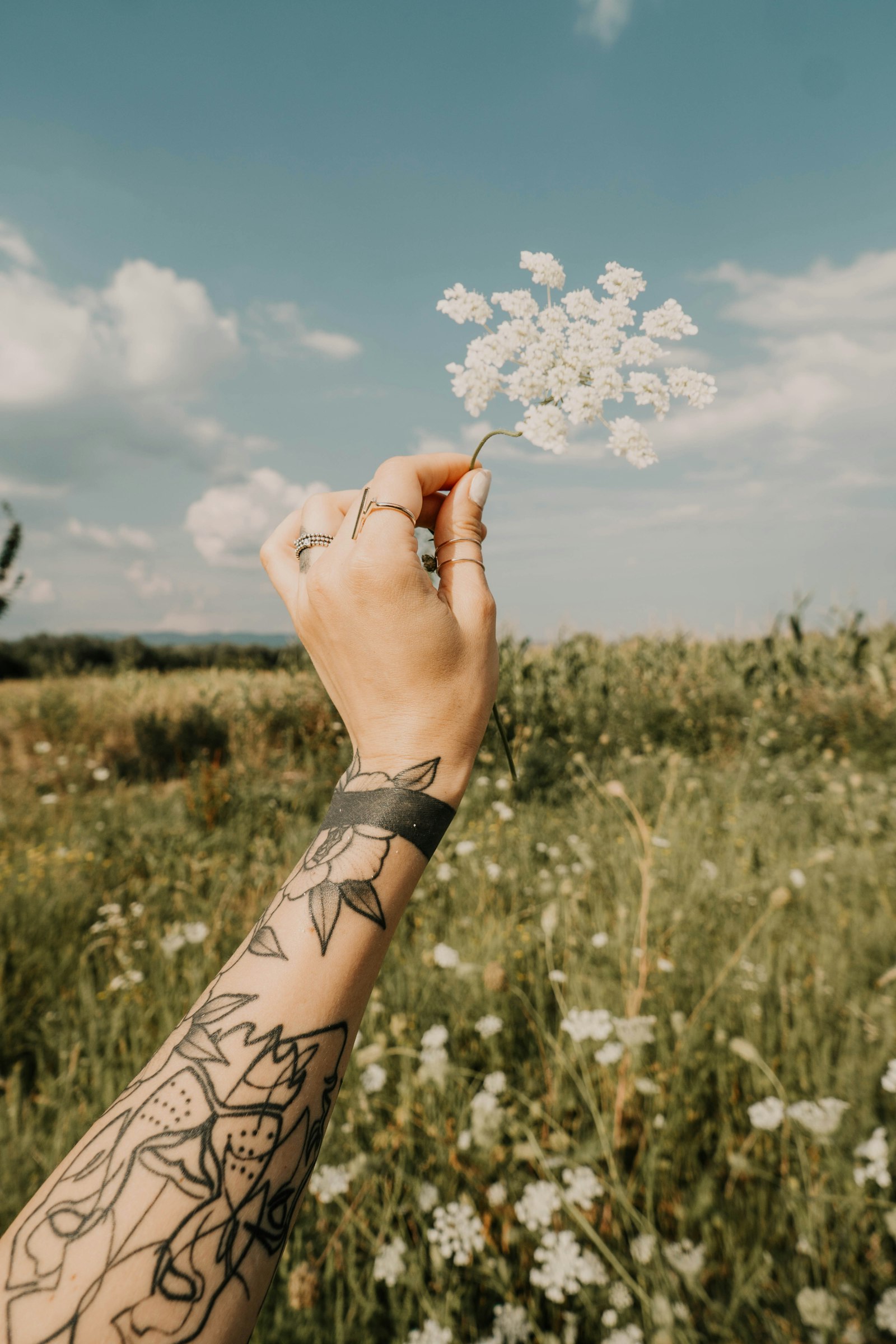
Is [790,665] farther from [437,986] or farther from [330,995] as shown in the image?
[330,995]

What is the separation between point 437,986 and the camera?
2564mm

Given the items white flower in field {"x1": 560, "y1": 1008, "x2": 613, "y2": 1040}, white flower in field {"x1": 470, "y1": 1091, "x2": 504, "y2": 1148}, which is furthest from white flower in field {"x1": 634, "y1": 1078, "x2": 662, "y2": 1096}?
white flower in field {"x1": 470, "y1": 1091, "x2": 504, "y2": 1148}

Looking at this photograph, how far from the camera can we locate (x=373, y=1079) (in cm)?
194

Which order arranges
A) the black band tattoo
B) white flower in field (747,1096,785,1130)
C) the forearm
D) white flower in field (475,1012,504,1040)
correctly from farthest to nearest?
1. white flower in field (475,1012,504,1040)
2. white flower in field (747,1096,785,1130)
3. the black band tattoo
4. the forearm

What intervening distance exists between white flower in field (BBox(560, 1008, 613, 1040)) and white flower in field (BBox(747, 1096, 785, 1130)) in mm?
398

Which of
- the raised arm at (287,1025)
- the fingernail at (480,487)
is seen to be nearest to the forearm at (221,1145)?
the raised arm at (287,1025)

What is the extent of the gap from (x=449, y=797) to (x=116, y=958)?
2797 millimetres

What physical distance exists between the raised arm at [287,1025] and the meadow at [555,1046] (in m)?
1.10

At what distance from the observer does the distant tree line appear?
22.2 m

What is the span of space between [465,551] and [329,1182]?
1.62m

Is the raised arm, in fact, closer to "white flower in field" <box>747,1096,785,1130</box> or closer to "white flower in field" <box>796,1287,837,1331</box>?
"white flower in field" <box>796,1287,837,1331</box>

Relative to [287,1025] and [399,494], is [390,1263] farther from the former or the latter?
[399,494]

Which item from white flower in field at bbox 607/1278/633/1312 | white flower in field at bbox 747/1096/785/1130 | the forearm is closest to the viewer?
the forearm

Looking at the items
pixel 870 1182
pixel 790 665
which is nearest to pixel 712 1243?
pixel 870 1182
